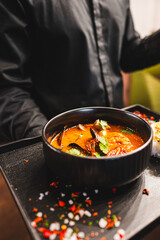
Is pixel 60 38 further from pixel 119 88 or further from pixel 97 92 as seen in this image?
pixel 119 88

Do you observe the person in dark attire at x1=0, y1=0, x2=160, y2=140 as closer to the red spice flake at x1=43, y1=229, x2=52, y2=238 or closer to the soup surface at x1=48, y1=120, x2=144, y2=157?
the soup surface at x1=48, y1=120, x2=144, y2=157

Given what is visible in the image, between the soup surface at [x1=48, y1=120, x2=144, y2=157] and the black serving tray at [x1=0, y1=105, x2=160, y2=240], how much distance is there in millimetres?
130

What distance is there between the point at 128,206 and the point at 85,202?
0.52 feet

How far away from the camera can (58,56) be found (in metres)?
1.71

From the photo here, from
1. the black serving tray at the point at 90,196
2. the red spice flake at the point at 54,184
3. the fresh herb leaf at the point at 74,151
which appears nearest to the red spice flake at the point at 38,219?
the black serving tray at the point at 90,196

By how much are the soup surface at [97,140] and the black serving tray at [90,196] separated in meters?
0.13

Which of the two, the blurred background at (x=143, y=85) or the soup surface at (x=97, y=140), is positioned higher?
the soup surface at (x=97, y=140)

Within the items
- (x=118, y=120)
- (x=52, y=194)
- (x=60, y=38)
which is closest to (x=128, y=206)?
(x=52, y=194)

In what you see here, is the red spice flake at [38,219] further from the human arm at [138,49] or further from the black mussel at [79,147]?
the human arm at [138,49]

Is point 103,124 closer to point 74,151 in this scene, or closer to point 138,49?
point 74,151

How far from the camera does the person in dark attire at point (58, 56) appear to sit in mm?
1507

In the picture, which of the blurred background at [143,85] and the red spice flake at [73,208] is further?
the blurred background at [143,85]

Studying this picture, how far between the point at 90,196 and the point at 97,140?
25 cm

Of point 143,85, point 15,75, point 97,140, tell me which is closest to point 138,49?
point 15,75
